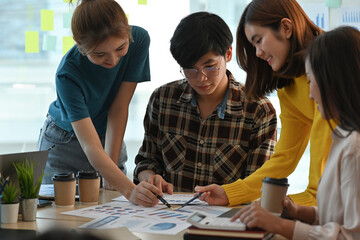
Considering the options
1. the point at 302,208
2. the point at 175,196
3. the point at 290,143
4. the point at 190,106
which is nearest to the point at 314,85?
the point at 302,208

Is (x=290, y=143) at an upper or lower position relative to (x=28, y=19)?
lower

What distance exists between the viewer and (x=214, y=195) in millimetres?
1762

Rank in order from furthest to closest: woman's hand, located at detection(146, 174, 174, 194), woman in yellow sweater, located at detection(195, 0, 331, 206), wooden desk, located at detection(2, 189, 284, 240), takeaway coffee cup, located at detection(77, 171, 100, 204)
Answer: woman's hand, located at detection(146, 174, 174, 194)
takeaway coffee cup, located at detection(77, 171, 100, 204)
woman in yellow sweater, located at detection(195, 0, 331, 206)
wooden desk, located at detection(2, 189, 284, 240)

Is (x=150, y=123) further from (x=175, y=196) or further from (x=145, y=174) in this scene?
(x=175, y=196)

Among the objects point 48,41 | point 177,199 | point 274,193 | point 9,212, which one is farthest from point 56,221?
point 48,41

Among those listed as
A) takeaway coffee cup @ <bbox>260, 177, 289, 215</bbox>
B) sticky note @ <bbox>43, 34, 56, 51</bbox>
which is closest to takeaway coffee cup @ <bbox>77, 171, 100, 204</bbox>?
takeaway coffee cup @ <bbox>260, 177, 289, 215</bbox>

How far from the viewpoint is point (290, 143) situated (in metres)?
1.82

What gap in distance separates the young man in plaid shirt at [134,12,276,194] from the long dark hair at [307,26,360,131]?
750 mm

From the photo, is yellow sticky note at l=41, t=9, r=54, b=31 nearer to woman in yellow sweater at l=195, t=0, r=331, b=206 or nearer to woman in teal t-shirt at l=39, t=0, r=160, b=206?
woman in teal t-shirt at l=39, t=0, r=160, b=206

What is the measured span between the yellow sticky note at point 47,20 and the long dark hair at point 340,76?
2.70m

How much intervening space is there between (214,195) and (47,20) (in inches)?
92.0

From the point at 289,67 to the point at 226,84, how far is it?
0.53m

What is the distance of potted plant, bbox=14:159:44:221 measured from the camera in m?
1.50

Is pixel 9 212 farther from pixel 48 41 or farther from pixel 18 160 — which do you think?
pixel 48 41
